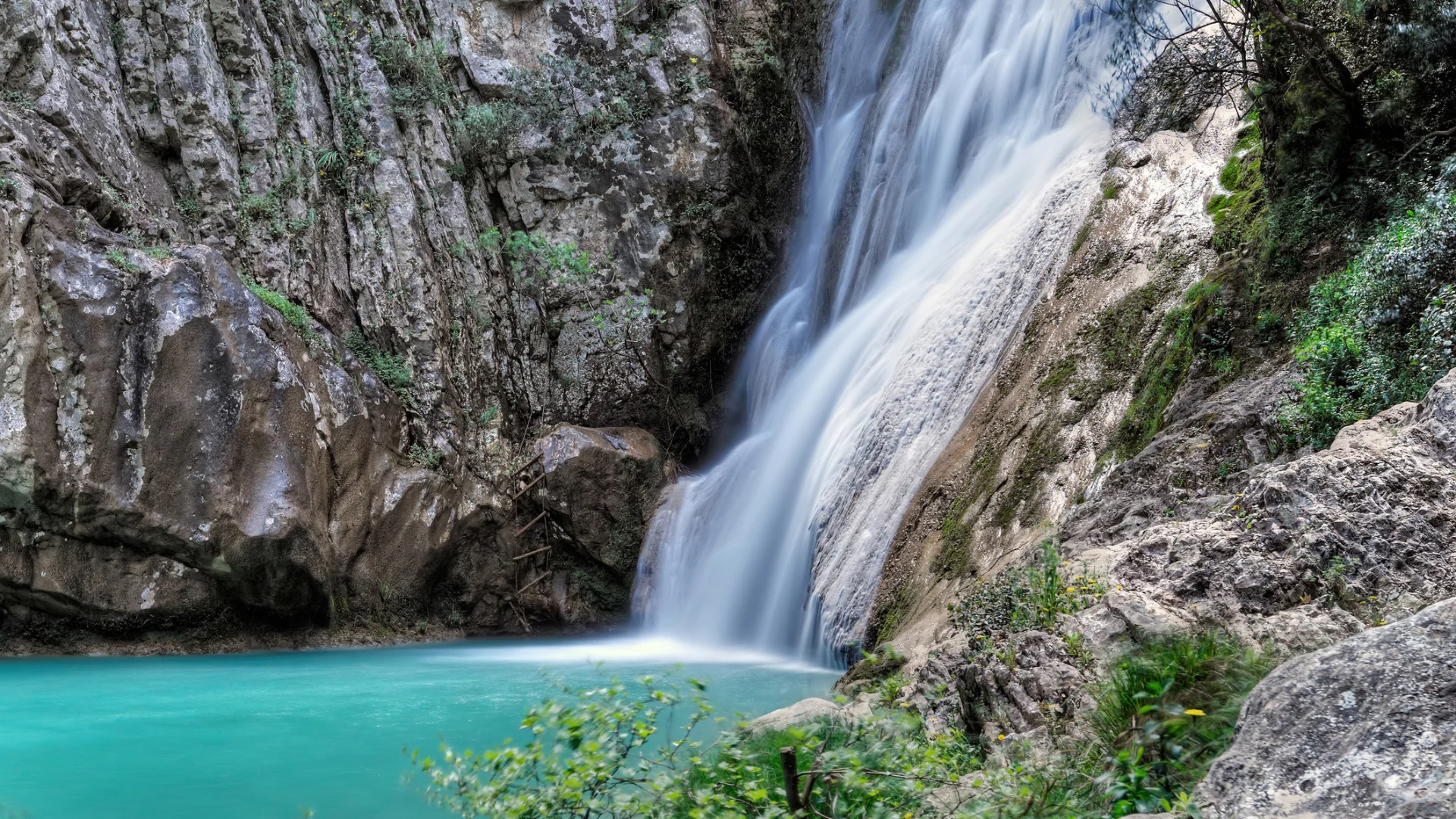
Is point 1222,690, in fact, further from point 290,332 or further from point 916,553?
point 290,332

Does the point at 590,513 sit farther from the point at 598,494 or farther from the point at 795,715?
the point at 795,715

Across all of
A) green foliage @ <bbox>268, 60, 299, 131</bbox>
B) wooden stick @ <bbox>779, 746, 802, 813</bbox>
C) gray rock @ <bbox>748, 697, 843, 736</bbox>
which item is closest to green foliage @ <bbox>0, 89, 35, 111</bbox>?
green foliage @ <bbox>268, 60, 299, 131</bbox>

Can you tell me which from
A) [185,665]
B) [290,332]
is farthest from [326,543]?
[290,332]

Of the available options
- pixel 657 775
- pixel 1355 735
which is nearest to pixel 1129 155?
pixel 1355 735

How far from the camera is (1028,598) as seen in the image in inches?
193

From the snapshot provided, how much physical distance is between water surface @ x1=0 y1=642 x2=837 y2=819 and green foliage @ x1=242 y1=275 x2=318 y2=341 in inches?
154

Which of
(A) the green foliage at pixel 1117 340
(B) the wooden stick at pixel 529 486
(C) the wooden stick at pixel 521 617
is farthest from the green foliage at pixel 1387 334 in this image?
(C) the wooden stick at pixel 521 617

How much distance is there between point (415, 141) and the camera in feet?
45.5

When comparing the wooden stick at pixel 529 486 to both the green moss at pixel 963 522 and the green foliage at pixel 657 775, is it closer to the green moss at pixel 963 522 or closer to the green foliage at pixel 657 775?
the green moss at pixel 963 522

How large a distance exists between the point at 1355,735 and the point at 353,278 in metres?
12.8

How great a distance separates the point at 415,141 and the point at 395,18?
2.05 m

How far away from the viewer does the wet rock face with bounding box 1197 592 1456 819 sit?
1832 mm

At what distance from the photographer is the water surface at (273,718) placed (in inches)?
195

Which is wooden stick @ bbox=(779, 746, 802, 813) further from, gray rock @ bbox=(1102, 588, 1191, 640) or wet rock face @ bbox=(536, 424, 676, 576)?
wet rock face @ bbox=(536, 424, 676, 576)
